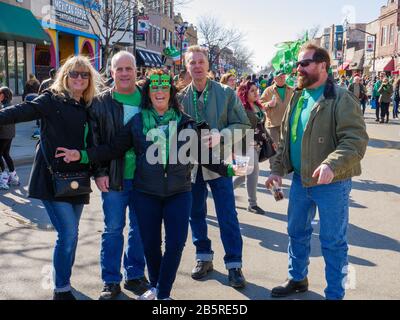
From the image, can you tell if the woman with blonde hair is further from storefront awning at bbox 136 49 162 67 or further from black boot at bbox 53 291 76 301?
storefront awning at bbox 136 49 162 67

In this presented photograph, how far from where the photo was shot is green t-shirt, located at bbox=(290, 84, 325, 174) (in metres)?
3.59

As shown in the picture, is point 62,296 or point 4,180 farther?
point 4,180

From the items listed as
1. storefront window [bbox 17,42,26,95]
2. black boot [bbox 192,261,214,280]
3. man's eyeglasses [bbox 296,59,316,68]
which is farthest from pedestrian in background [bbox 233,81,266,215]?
storefront window [bbox 17,42,26,95]

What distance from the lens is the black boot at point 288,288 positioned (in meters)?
3.94

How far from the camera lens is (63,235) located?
142 inches

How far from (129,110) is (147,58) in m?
36.4

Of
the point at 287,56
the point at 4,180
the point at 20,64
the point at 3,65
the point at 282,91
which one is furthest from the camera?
the point at 20,64

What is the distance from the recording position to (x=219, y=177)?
4.21 meters

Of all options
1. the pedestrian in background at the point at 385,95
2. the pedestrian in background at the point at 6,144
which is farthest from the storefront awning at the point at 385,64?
the pedestrian in background at the point at 6,144

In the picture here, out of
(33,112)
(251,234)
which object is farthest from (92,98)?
(251,234)

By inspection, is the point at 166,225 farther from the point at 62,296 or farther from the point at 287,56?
the point at 287,56

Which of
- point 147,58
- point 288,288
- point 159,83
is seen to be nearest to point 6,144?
point 159,83

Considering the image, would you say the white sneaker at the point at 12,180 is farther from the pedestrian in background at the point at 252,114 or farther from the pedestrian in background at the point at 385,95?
the pedestrian in background at the point at 385,95
